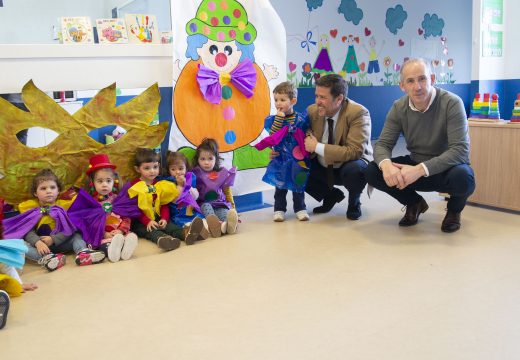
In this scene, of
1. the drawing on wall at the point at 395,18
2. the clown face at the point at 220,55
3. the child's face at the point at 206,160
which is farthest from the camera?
the drawing on wall at the point at 395,18

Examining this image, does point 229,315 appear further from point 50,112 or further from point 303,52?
point 303,52

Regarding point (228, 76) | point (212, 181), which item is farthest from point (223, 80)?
point (212, 181)

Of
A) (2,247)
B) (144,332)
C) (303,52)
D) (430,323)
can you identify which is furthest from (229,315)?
(303,52)

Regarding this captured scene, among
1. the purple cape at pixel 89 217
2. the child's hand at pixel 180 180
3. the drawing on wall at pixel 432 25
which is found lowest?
the purple cape at pixel 89 217

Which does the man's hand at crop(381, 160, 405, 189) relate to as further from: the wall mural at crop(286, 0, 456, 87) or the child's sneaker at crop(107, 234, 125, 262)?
the wall mural at crop(286, 0, 456, 87)

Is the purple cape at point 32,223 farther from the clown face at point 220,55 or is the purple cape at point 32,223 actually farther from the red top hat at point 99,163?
the clown face at point 220,55

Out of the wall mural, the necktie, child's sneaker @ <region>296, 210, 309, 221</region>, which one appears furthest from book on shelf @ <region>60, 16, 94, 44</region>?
the wall mural

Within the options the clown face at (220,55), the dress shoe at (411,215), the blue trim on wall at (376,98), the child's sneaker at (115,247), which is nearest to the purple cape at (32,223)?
the child's sneaker at (115,247)

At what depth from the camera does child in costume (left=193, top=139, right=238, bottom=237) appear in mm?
3576

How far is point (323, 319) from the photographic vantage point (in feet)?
7.01

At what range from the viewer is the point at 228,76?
383cm

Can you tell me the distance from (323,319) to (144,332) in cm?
69

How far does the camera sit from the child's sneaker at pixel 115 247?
2.93 meters

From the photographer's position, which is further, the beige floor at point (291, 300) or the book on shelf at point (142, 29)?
the book on shelf at point (142, 29)
